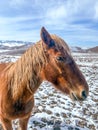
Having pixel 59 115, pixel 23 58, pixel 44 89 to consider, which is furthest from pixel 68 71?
pixel 44 89

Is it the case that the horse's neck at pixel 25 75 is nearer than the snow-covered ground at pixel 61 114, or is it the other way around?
the horse's neck at pixel 25 75

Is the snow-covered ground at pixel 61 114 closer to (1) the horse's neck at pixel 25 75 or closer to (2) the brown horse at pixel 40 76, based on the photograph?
(2) the brown horse at pixel 40 76

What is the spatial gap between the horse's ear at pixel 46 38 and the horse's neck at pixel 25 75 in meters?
0.29

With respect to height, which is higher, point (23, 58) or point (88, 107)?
point (23, 58)

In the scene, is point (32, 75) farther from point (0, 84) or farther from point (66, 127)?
point (66, 127)

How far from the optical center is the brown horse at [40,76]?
3.01 meters

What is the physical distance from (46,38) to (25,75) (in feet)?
2.28

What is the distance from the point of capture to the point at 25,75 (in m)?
3.45

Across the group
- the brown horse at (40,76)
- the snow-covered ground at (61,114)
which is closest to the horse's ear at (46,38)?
the brown horse at (40,76)

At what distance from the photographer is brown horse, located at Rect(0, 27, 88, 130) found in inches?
→ 119

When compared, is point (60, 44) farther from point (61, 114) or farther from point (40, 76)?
point (61, 114)

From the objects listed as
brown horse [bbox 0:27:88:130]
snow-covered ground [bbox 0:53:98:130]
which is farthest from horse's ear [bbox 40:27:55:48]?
snow-covered ground [bbox 0:53:98:130]

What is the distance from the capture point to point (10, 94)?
380cm

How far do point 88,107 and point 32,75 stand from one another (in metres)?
4.64
